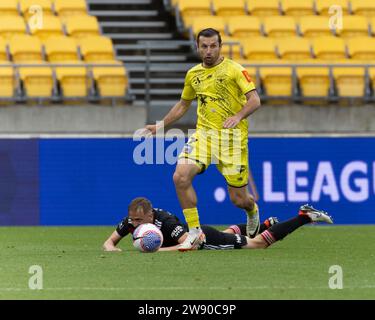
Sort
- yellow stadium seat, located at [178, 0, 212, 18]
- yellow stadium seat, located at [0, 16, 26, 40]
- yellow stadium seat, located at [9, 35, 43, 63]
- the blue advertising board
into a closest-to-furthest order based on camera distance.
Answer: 1. the blue advertising board
2. yellow stadium seat, located at [9, 35, 43, 63]
3. yellow stadium seat, located at [0, 16, 26, 40]
4. yellow stadium seat, located at [178, 0, 212, 18]

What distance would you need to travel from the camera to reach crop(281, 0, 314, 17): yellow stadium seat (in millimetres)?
23719

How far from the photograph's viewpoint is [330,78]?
20.8m

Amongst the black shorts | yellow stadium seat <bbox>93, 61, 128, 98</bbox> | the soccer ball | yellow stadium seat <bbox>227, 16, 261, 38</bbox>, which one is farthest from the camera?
yellow stadium seat <bbox>227, 16, 261, 38</bbox>

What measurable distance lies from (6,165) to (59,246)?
424 cm

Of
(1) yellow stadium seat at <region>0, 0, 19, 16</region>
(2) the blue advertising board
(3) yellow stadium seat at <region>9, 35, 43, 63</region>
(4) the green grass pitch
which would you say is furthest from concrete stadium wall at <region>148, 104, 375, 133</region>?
(4) the green grass pitch

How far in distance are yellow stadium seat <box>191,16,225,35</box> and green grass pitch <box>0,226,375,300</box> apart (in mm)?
7815

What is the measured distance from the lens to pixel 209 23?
22.5 meters

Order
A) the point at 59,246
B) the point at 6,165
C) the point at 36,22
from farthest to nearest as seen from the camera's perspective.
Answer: the point at 36,22 → the point at 6,165 → the point at 59,246

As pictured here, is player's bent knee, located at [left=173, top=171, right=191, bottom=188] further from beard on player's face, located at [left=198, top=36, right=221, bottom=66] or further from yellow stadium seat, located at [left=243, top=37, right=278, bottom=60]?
yellow stadium seat, located at [left=243, top=37, right=278, bottom=60]

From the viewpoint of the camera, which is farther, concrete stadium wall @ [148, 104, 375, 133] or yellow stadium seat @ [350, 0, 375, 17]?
yellow stadium seat @ [350, 0, 375, 17]

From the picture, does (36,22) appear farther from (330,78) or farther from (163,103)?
(330,78)

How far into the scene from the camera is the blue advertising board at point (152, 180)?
18219mm

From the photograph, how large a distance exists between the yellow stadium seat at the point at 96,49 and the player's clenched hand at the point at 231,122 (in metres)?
9.16

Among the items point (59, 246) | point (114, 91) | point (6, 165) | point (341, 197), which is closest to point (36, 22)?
point (114, 91)
